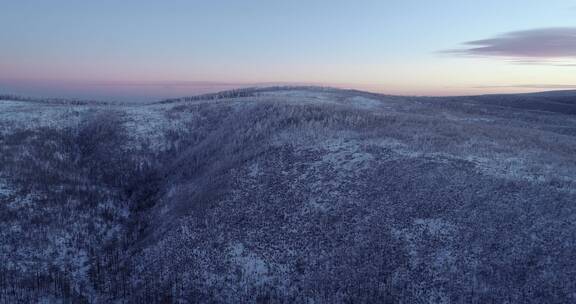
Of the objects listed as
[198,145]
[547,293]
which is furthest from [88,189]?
[547,293]

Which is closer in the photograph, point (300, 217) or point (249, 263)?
point (249, 263)

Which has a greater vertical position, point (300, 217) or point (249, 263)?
point (300, 217)

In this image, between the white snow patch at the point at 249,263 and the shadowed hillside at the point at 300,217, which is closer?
the shadowed hillside at the point at 300,217

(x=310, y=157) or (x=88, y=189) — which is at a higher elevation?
(x=310, y=157)

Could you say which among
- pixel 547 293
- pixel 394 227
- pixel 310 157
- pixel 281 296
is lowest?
pixel 281 296

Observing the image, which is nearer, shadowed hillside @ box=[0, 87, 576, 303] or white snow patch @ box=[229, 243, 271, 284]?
shadowed hillside @ box=[0, 87, 576, 303]

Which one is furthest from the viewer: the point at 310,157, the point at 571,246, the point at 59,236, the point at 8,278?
the point at 310,157

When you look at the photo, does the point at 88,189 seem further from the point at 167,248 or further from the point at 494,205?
the point at 494,205

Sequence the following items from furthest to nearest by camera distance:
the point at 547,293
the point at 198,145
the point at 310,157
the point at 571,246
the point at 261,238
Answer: the point at 198,145 → the point at 310,157 → the point at 261,238 → the point at 571,246 → the point at 547,293
